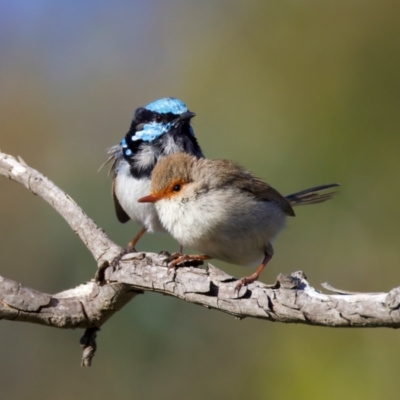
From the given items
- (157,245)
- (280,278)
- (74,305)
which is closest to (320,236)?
(157,245)

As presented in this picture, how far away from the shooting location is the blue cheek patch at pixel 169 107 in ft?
17.0

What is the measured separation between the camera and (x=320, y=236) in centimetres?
584

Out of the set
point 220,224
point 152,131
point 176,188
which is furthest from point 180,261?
point 152,131

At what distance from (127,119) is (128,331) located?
222cm

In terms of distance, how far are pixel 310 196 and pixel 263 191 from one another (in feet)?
3.18

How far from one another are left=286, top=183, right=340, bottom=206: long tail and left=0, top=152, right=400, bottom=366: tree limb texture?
1513mm

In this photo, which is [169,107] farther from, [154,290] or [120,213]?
[154,290]

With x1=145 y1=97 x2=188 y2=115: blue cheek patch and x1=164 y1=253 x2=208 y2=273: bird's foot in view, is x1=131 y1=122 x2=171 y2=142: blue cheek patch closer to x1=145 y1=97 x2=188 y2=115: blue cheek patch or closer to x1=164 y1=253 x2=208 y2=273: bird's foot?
x1=145 y1=97 x2=188 y2=115: blue cheek patch

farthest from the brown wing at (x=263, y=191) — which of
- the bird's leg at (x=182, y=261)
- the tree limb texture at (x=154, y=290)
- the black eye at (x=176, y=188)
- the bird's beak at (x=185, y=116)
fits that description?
the bird's beak at (x=185, y=116)

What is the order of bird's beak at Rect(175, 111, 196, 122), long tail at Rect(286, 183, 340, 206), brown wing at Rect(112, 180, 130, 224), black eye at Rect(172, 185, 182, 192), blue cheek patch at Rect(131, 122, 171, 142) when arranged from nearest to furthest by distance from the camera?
black eye at Rect(172, 185, 182, 192), long tail at Rect(286, 183, 340, 206), bird's beak at Rect(175, 111, 196, 122), blue cheek patch at Rect(131, 122, 171, 142), brown wing at Rect(112, 180, 130, 224)

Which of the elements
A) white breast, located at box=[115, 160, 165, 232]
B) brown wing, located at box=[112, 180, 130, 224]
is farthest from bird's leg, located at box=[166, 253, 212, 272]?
brown wing, located at box=[112, 180, 130, 224]

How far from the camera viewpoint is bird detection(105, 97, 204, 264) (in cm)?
514

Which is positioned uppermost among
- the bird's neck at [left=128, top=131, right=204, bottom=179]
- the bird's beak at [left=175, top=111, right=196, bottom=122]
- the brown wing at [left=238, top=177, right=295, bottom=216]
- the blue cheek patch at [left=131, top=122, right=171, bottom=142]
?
the bird's beak at [left=175, top=111, right=196, bottom=122]

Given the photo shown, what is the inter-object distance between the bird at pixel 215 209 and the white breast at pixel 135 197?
996 millimetres
